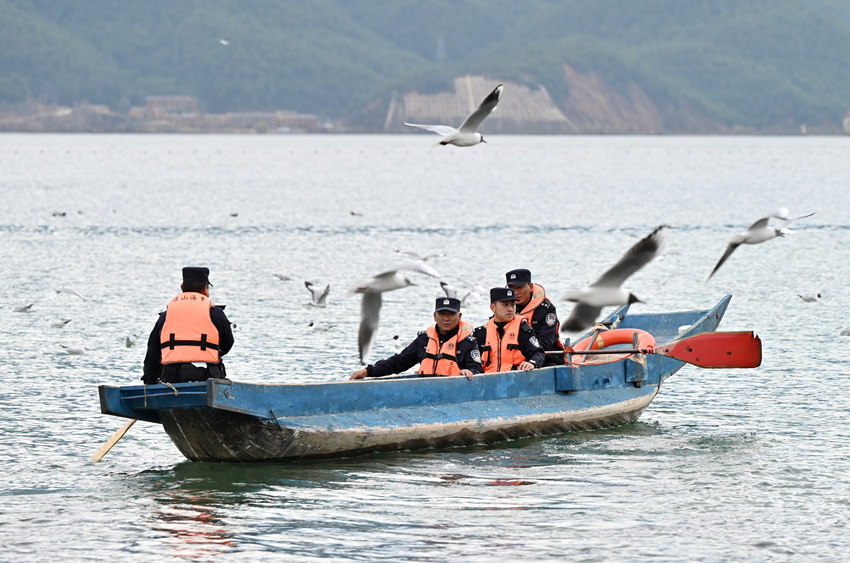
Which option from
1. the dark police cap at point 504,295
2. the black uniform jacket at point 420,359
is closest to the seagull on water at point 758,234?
the dark police cap at point 504,295

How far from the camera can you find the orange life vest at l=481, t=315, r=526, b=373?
1797 cm

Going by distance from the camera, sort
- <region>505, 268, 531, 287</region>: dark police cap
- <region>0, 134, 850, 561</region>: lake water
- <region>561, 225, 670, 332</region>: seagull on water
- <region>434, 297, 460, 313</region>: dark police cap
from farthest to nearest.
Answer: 1. <region>505, 268, 531, 287</region>: dark police cap
2. <region>434, 297, 460, 313</region>: dark police cap
3. <region>561, 225, 670, 332</region>: seagull on water
4. <region>0, 134, 850, 561</region>: lake water

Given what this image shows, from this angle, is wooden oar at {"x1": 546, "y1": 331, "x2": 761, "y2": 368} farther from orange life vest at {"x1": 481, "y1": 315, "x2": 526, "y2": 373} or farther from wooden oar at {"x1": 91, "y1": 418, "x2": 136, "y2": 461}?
wooden oar at {"x1": 91, "y1": 418, "x2": 136, "y2": 461}

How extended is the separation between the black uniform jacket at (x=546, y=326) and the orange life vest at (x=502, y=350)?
33 centimetres

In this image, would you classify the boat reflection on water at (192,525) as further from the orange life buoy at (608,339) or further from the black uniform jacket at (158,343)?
the orange life buoy at (608,339)

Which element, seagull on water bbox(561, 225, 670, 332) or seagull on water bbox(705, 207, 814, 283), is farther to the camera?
seagull on water bbox(705, 207, 814, 283)

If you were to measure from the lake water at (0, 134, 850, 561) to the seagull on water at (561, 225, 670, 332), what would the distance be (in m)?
1.76

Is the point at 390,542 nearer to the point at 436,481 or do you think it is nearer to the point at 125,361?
the point at 436,481

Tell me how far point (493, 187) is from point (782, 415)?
80.9 m

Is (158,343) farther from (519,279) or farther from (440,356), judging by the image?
(519,279)

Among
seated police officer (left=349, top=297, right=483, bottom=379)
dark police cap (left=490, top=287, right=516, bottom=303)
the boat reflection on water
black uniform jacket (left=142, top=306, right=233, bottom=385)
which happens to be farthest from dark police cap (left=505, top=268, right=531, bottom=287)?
the boat reflection on water

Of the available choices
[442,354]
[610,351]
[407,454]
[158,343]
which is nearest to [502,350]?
[442,354]

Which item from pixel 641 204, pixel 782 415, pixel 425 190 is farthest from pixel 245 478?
pixel 425 190

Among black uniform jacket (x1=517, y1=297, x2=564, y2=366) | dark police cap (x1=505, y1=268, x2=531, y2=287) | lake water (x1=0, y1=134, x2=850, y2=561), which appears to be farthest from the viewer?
black uniform jacket (x1=517, y1=297, x2=564, y2=366)
